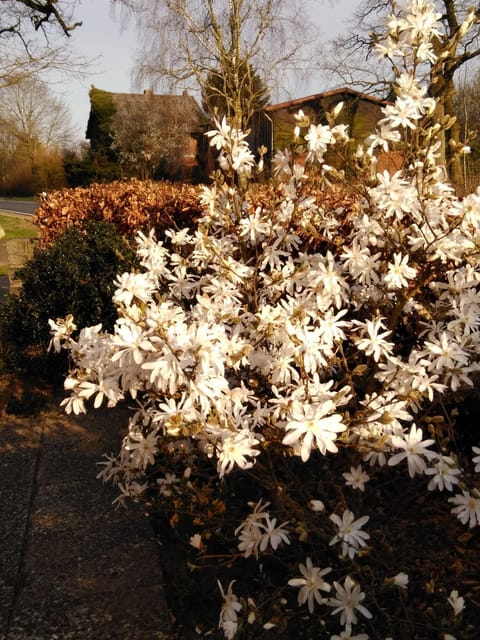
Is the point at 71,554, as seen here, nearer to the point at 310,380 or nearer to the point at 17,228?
the point at 310,380

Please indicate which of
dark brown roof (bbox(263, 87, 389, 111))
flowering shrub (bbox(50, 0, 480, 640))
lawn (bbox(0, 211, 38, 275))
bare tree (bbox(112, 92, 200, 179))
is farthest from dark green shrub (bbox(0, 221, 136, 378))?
bare tree (bbox(112, 92, 200, 179))

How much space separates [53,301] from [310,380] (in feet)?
9.66

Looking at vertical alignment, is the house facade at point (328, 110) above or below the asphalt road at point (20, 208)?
above

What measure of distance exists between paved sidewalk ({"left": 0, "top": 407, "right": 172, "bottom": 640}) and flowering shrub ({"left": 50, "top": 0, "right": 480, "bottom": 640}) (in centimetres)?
27

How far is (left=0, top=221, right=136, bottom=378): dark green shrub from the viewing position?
15.3 feet

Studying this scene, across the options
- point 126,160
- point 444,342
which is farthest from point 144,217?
point 126,160

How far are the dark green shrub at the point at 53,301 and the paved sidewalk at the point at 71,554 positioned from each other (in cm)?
116

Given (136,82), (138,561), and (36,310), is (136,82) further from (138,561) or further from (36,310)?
(138,561)

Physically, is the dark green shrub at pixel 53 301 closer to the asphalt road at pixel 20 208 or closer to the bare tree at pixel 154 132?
the bare tree at pixel 154 132

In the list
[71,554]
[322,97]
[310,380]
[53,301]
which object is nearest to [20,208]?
[322,97]

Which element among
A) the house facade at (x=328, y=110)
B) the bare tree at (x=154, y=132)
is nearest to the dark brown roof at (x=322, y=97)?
the house facade at (x=328, y=110)

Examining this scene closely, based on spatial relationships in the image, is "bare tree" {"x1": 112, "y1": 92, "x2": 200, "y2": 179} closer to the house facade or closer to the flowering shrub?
the house facade

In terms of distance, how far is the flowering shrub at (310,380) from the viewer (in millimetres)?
1851

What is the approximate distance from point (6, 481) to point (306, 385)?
6.45ft
